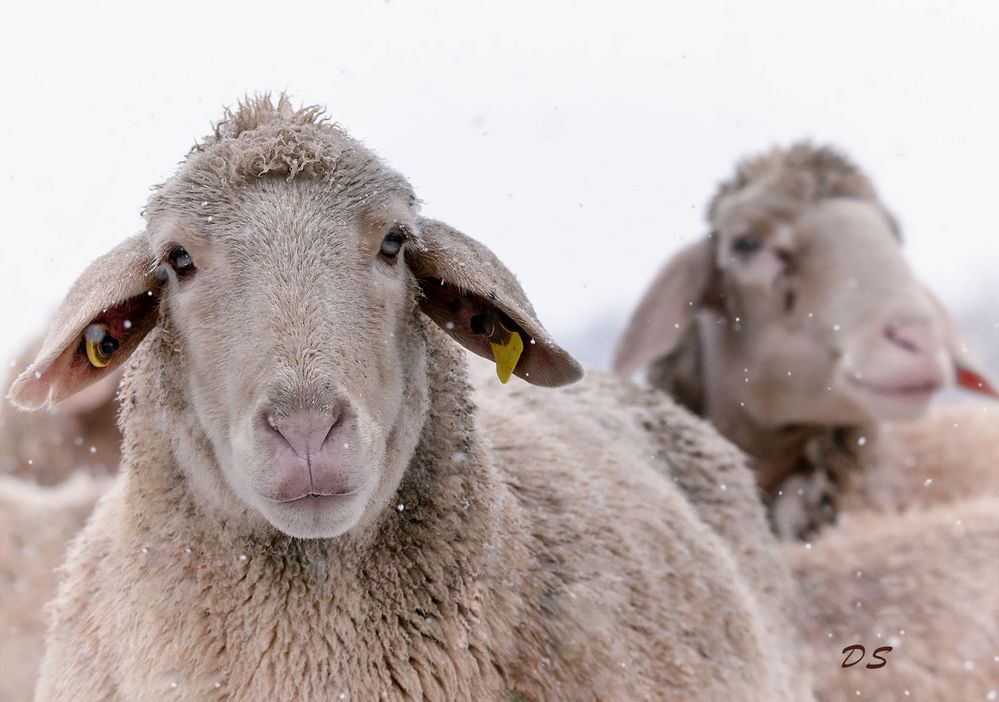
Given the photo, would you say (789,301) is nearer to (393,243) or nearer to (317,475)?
(393,243)

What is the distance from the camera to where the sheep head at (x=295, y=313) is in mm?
2186

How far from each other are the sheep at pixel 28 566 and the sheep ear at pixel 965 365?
429 centimetres

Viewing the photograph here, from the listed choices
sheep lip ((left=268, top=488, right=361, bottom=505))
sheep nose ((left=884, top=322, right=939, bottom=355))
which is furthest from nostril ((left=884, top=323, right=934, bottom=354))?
sheep lip ((left=268, top=488, right=361, bottom=505))

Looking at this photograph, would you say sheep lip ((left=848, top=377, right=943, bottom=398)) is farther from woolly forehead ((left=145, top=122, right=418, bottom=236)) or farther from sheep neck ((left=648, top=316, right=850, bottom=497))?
woolly forehead ((left=145, top=122, right=418, bottom=236))

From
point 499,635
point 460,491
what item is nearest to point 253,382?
point 460,491

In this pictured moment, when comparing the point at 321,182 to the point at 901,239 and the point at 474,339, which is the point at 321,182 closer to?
the point at 474,339

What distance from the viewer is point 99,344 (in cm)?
258

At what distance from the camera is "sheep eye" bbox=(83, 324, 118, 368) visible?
2.55m

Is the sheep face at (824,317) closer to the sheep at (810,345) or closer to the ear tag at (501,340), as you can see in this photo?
the sheep at (810,345)

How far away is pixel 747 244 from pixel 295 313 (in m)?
4.14

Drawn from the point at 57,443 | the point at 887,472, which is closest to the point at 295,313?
the point at 887,472

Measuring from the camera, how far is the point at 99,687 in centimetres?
260

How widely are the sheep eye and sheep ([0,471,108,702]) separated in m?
2.43

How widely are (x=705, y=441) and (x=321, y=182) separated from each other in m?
2.18
